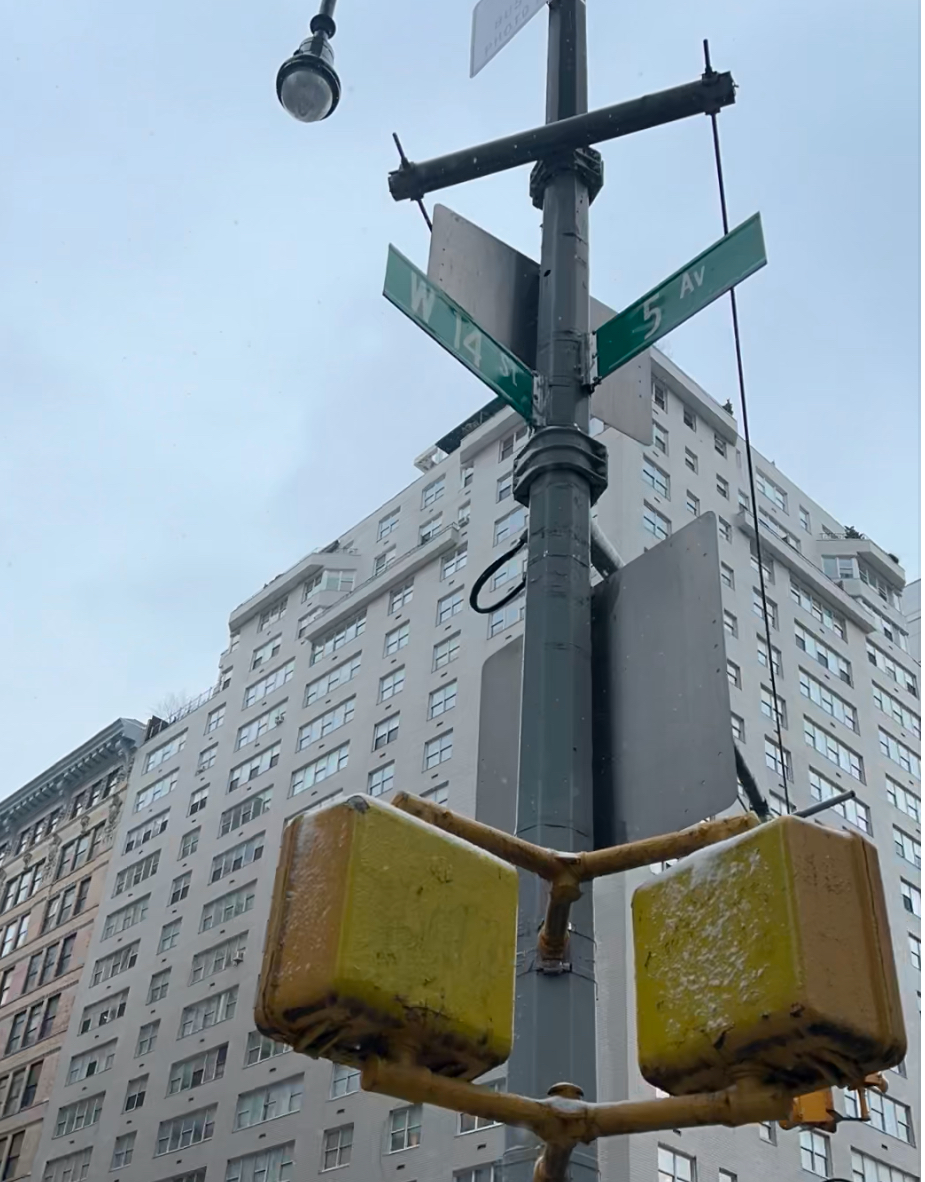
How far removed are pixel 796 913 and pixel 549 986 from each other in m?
1.45

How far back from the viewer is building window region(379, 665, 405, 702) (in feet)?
160

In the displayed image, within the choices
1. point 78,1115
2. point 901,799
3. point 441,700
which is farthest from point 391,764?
point 78,1115

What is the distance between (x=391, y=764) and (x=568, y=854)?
44094 millimetres

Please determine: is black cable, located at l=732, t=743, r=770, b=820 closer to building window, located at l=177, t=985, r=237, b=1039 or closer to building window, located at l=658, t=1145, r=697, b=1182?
building window, located at l=658, t=1145, r=697, b=1182

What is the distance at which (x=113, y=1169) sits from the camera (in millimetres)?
48406

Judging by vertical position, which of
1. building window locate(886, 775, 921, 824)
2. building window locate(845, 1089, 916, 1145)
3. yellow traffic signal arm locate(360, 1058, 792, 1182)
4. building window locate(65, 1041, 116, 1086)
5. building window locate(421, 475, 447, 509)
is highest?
building window locate(421, 475, 447, 509)

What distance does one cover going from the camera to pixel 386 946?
1939mm

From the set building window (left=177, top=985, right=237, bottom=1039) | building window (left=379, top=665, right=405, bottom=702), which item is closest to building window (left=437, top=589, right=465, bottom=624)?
building window (left=379, top=665, right=405, bottom=702)

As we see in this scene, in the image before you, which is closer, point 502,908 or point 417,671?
point 502,908

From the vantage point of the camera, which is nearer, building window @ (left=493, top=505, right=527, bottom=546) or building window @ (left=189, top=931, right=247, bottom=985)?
building window @ (left=189, top=931, right=247, bottom=985)

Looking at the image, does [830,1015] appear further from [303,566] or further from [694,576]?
[303,566]

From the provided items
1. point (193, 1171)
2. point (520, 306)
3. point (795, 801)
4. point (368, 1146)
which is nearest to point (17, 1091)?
point (193, 1171)

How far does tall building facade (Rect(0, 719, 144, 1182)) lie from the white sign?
184 ft

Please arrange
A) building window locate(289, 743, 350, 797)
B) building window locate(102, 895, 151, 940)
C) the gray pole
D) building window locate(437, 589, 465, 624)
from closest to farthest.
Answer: the gray pole
building window locate(437, 589, 465, 624)
building window locate(289, 743, 350, 797)
building window locate(102, 895, 151, 940)
